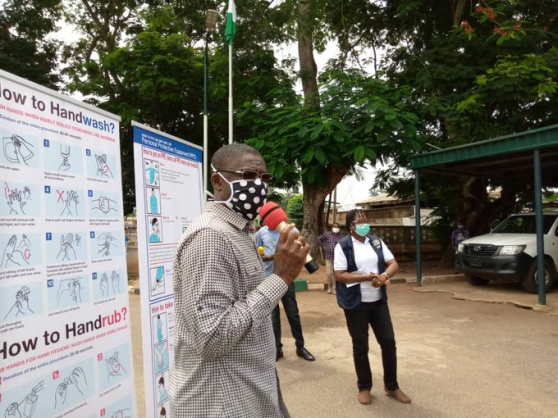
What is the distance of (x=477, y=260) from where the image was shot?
34.7 ft

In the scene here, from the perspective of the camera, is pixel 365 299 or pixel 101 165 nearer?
pixel 101 165

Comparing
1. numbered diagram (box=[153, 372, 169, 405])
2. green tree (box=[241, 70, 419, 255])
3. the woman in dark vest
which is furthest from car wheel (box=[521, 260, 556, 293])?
numbered diagram (box=[153, 372, 169, 405])

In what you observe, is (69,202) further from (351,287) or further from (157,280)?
(351,287)

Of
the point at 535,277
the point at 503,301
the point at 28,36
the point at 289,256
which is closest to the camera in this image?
the point at 289,256

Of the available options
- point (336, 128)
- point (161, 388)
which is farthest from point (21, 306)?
point (336, 128)

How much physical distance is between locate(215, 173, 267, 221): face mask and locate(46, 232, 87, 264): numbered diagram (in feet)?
3.64

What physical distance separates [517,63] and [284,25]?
652 centimetres

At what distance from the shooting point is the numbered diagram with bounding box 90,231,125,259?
280 centimetres

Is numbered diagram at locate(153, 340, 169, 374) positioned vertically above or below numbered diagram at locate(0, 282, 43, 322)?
below

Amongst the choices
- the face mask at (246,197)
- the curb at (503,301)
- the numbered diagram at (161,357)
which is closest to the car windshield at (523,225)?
the curb at (503,301)

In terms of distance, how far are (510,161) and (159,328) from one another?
10.5 meters

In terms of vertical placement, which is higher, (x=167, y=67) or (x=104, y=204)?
(x=167, y=67)

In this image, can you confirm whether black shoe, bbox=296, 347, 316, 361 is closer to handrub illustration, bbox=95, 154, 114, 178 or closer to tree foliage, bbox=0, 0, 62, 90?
handrub illustration, bbox=95, 154, 114, 178

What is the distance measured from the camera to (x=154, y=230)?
11.0ft
